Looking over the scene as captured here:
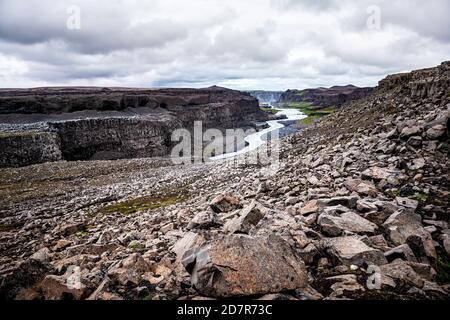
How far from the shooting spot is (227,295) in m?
5.47

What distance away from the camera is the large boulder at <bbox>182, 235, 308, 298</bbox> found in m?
5.59

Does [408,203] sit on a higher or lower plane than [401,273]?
higher

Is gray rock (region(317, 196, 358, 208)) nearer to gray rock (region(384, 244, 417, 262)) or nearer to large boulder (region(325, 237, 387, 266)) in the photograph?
large boulder (region(325, 237, 387, 266))

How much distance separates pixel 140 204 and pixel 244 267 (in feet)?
55.4

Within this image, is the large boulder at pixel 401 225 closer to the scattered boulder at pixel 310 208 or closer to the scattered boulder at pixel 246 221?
the scattered boulder at pixel 310 208

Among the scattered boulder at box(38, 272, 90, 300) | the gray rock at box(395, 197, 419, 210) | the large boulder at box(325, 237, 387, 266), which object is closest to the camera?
the scattered boulder at box(38, 272, 90, 300)

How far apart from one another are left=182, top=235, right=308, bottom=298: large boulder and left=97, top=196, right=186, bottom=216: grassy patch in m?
13.6

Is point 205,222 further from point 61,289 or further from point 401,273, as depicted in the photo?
point 401,273

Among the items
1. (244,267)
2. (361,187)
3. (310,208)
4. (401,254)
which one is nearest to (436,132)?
(361,187)

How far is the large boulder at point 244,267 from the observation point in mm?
5590

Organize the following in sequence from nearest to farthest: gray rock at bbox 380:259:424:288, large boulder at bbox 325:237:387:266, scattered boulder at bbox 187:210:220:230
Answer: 1. gray rock at bbox 380:259:424:288
2. large boulder at bbox 325:237:387:266
3. scattered boulder at bbox 187:210:220:230

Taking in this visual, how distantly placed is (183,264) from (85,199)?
70.6 ft

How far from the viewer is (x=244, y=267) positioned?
229 inches

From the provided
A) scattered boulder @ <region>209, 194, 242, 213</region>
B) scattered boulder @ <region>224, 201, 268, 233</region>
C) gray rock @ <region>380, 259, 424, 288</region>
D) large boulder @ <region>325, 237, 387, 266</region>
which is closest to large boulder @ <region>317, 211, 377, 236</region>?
large boulder @ <region>325, 237, 387, 266</region>
